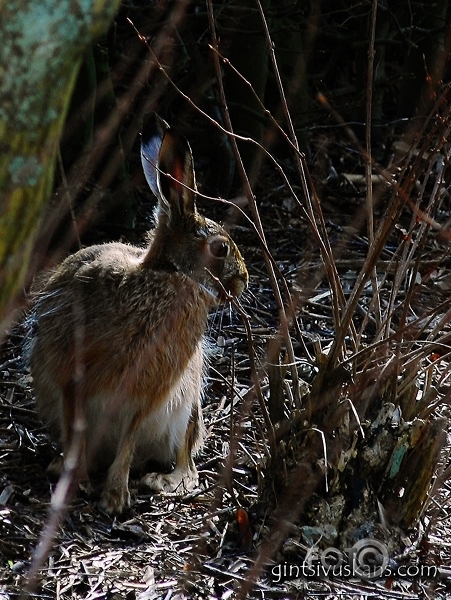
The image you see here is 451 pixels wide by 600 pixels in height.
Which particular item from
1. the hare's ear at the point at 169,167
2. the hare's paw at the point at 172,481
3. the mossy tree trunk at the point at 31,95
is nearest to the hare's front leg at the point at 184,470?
the hare's paw at the point at 172,481

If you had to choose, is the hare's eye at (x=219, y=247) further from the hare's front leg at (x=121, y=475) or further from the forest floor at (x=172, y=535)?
the hare's front leg at (x=121, y=475)

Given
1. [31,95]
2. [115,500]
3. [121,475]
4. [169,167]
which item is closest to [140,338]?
[121,475]

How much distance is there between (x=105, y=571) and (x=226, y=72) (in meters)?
5.27

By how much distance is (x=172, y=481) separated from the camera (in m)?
4.78

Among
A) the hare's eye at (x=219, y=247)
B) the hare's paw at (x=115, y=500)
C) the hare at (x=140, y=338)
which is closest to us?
the hare's paw at (x=115, y=500)

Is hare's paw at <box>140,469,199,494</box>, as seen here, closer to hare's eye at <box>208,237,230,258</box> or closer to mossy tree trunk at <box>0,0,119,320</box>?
hare's eye at <box>208,237,230,258</box>

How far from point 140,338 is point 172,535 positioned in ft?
2.81

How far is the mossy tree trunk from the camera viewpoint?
133 cm

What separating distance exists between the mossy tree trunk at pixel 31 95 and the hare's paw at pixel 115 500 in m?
3.12

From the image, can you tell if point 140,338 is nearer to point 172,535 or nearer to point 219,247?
point 219,247

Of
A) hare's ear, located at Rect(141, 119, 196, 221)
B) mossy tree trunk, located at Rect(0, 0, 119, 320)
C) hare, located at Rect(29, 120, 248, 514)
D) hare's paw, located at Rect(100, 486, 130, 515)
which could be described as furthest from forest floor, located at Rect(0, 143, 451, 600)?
mossy tree trunk, located at Rect(0, 0, 119, 320)

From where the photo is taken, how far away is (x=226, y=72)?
325 inches

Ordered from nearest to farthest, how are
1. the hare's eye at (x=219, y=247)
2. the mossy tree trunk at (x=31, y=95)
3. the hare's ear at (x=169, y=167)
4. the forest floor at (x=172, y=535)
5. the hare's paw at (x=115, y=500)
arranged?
1. the mossy tree trunk at (x=31, y=95)
2. the forest floor at (x=172, y=535)
3. the hare's paw at (x=115, y=500)
4. the hare's ear at (x=169, y=167)
5. the hare's eye at (x=219, y=247)

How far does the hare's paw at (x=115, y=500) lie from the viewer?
4.39 m
